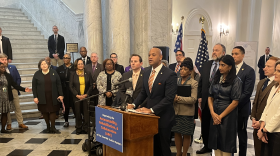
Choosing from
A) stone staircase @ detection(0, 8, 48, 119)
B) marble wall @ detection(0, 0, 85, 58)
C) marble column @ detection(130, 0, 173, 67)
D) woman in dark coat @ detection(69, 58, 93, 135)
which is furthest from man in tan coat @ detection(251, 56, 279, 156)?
marble wall @ detection(0, 0, 85, 58)

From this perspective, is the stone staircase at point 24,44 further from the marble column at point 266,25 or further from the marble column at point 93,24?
the marble column at point 266,25

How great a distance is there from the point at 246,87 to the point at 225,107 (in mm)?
667

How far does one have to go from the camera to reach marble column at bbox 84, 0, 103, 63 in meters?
6.86

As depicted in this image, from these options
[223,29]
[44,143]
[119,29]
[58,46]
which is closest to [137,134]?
[44,143]

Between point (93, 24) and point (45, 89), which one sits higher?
point (93, 24)

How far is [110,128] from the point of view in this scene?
250 centimetres

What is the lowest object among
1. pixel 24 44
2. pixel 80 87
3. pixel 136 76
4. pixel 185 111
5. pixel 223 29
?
pixel 185 111

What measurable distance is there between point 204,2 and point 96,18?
7361 mm

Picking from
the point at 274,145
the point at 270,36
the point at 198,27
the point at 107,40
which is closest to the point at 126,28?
the point at 107,40

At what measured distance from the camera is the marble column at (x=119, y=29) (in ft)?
22.2

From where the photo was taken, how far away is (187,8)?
11.5 meters

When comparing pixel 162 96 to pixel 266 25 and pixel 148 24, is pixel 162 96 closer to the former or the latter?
pixel 148 24

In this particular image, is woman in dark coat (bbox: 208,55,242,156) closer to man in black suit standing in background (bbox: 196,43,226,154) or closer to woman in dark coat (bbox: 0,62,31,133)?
man in black suit standing in background (bbox: 196,43,226,154)

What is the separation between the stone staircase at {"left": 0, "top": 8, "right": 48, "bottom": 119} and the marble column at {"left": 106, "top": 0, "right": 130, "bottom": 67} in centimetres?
296
